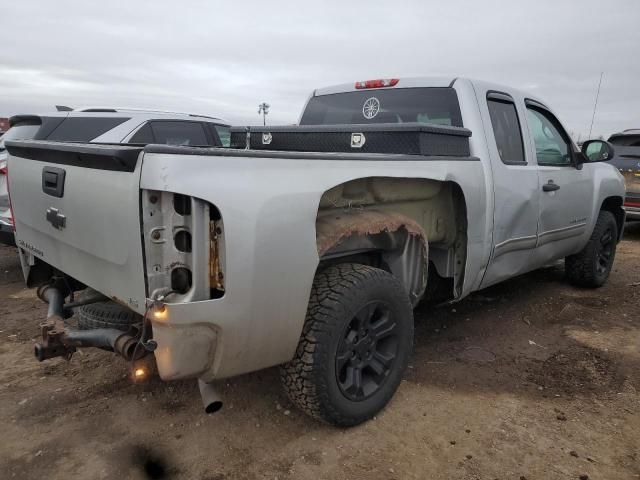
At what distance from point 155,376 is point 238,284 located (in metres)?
1.56

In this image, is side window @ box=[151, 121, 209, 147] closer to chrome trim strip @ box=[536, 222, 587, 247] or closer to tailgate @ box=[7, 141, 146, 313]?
tailgate @ box=[7, 141, 146, 313]

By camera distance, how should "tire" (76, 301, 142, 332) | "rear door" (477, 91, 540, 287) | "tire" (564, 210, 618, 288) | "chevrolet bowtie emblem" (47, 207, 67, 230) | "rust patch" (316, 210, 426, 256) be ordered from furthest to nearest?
"tire" (564, 210, 618, 288) → "rear door" (477, 91, 540, 287) → "tire" (76, 301, 142, 332) → "chevrolet bowtie emblem" (47, 207, 67, 230) → "rust patch" (316, 210, 426, 256)

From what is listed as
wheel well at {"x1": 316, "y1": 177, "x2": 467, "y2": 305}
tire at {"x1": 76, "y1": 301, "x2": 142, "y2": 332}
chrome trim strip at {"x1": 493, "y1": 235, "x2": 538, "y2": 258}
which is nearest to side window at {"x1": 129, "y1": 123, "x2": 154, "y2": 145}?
tire at {"x1": 76, "y1": 301, "x2": 142, "y2": 332}

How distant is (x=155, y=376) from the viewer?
10.6 feet

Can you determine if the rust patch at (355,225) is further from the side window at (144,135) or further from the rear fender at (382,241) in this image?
the side window at (144,135)

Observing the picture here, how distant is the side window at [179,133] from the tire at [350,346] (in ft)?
15.1

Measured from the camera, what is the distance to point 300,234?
2.18m

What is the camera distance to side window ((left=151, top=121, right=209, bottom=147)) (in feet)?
22.0

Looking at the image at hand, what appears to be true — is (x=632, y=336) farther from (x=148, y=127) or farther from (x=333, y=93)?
(x=148, y=127)

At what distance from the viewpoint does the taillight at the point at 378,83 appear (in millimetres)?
4011

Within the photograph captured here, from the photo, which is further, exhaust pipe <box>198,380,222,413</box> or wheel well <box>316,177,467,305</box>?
wheel well <box>316,177,467,305</box>

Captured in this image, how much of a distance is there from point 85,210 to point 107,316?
627mm

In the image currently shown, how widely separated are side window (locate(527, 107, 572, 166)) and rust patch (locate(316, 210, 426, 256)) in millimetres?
1862

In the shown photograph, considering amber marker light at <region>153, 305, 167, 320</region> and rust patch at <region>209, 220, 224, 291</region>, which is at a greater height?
rust patch at <region>209, 220, 224, 291</region>
